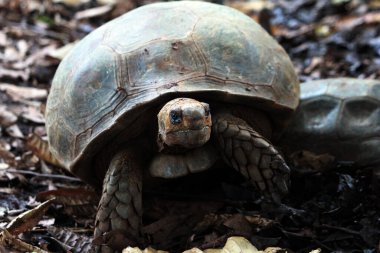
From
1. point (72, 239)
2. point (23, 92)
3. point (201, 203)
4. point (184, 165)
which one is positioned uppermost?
point (23, 92)

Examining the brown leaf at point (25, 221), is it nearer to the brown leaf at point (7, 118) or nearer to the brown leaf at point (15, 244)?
the brown leaf at point (15, 244)

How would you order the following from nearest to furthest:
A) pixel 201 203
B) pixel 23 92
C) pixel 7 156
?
pixel 201 203 → pixel 7 156 → pixel 23 92

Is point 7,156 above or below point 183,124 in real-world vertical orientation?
below

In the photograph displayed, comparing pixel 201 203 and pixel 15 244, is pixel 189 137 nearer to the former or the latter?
pixel 201 203

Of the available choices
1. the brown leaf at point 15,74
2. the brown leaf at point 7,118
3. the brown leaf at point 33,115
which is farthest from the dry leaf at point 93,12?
the brown leaf at point 7,118

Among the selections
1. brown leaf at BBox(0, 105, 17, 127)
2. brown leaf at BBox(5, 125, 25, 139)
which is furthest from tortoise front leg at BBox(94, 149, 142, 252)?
brown leaf at BBox(0, 105, 17, 127)

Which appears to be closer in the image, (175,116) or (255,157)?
(175,116)

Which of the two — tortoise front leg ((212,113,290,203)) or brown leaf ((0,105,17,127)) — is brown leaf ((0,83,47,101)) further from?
tortoise front leg ((212,113,290,203))

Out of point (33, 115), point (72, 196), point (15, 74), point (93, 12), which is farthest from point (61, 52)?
point (72, 196)
